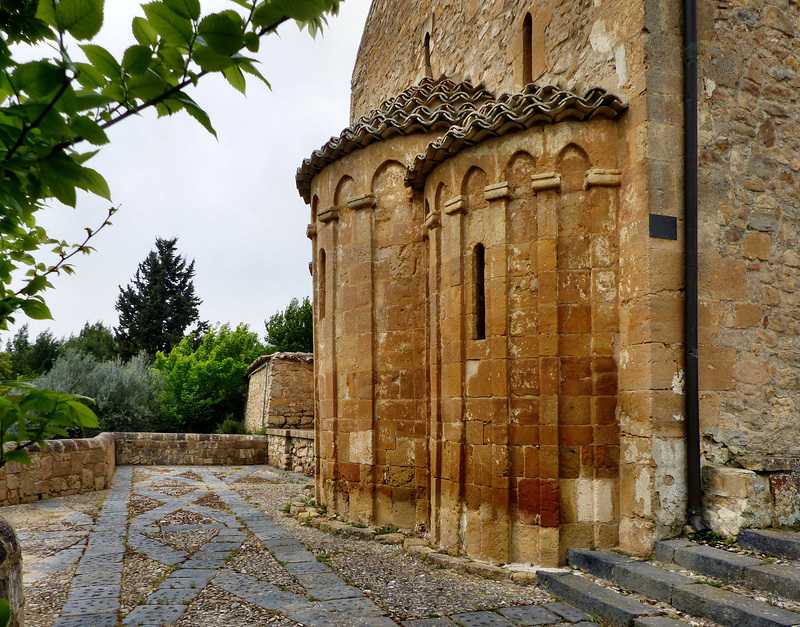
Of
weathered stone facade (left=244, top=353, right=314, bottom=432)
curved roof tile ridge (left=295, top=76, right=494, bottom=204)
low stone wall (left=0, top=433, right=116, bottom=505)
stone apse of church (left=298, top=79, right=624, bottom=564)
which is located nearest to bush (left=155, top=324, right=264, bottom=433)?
weathered stone facade (left=244, top=353, right=314, bottom=432)

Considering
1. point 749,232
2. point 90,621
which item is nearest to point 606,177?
point 749,232

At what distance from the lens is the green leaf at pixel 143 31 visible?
3.32 feet

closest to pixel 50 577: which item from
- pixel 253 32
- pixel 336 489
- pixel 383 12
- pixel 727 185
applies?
pixel 336 489

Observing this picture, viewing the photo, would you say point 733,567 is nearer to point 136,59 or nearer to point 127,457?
point 136,59

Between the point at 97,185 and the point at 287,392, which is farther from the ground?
the point at 97,185

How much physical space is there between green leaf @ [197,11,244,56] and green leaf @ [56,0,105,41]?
0.46 feet

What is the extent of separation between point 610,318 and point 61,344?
35.1 meters

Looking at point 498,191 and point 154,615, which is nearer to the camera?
point 154,615

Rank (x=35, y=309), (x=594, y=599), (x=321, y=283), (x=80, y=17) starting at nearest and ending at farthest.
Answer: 1. (x=80, y=17)
2. (x=35, y=309)
3. (x=594, y=599)
4. (x=321, y=283)

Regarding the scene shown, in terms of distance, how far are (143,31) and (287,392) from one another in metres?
17.9

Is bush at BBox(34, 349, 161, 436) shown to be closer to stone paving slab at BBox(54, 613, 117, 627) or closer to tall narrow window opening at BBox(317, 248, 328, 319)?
tall narrow window opening at BBox(317, 248, 328, 319)

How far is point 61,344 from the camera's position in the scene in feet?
114

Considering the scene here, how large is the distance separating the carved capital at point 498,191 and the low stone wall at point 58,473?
23.4ft

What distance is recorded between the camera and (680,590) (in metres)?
4.51
